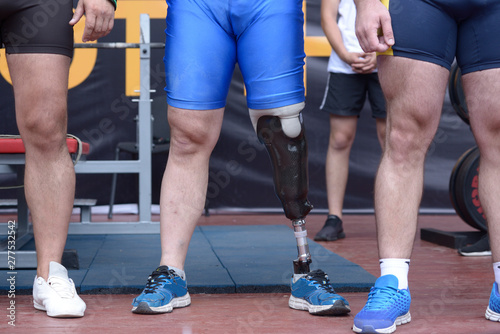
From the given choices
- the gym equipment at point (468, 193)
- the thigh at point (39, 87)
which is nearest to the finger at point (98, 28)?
the thigh at point (39, 87)

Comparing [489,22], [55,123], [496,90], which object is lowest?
[55,123]

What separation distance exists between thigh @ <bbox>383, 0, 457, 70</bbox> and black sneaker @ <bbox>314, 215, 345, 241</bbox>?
1.71 m

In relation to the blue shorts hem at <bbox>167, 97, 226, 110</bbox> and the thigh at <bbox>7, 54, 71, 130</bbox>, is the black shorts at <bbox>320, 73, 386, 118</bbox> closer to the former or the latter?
the blue shorts hem at <bbox>167, 97, 226, 110</bbox>

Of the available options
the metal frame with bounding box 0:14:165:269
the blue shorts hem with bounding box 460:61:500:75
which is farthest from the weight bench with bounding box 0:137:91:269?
the blue shorts hem with bounding box 460:61:500:75

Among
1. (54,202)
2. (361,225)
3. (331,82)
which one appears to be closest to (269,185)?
(361,225)

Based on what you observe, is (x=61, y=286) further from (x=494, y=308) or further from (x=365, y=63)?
(x=365, y=63)

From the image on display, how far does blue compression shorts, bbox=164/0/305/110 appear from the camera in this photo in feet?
5.81

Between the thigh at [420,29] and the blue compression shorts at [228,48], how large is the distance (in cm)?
30

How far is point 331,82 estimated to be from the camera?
3432 millimetres

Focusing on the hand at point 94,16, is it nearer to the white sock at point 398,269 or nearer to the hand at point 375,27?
the hand at point 375,27

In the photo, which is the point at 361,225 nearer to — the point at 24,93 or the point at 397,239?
the point at 397,239

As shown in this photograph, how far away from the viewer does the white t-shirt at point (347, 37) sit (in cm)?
335

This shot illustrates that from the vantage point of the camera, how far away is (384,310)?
1.55m

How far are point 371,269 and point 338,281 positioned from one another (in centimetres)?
40
